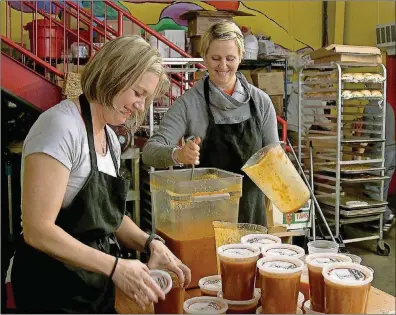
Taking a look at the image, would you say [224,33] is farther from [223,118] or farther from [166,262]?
[166,262]

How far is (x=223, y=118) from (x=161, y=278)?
1.12 meters

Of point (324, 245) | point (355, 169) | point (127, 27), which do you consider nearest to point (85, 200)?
point (324, 245)

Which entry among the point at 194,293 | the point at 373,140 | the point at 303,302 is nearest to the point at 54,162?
the point at 194,293

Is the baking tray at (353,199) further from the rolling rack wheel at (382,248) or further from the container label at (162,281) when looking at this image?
the container label at (162,281)

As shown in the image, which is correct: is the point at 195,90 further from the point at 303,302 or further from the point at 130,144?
the point at 130,144

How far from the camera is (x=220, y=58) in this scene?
7.79 ft

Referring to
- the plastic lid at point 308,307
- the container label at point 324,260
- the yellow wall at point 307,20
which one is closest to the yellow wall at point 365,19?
the yellow wall at point 307,20

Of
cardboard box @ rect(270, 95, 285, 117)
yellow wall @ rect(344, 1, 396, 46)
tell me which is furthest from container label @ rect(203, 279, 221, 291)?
yellow wall @ rect(344, 1, 396, 46)

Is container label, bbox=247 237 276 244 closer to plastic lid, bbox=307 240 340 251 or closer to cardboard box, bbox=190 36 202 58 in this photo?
plastic lid, bbox=307 240 340 251

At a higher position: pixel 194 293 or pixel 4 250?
pixel 194 293

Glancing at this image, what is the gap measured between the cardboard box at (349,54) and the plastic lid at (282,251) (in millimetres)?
4233

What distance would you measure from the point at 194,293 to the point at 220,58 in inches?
45.9

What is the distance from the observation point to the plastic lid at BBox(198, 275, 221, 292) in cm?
153

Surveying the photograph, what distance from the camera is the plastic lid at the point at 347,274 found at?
1.28 meters
